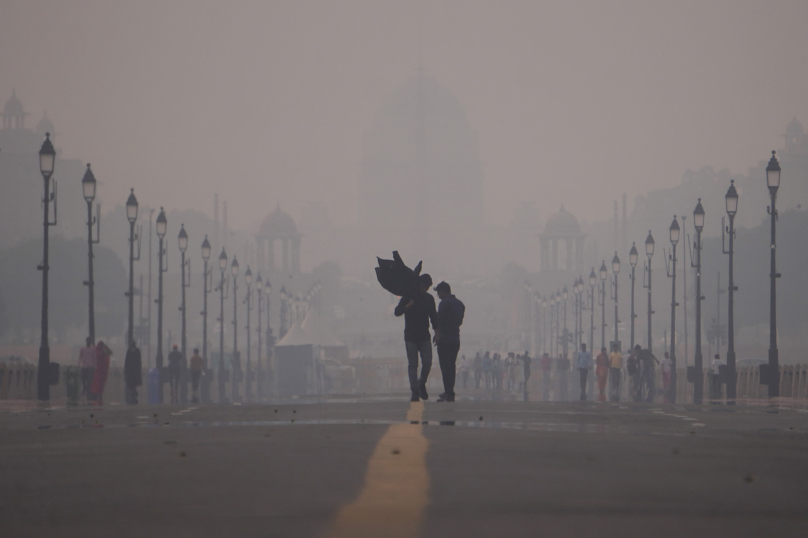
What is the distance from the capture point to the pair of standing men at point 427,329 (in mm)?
21312

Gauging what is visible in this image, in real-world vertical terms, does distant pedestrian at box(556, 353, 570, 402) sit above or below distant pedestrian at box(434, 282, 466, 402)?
below

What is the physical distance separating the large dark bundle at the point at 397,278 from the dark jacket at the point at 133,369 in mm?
17328

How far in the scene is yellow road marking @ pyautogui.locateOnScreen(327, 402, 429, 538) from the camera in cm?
746

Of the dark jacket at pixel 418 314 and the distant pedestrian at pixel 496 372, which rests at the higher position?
the dark jacket at pixel 418 314

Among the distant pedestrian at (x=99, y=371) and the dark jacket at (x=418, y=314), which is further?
the distant pedestrian at (x=99, y=371)

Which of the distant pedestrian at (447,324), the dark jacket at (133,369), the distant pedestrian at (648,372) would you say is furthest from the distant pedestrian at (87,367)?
the distant pedestrian at (648,372)

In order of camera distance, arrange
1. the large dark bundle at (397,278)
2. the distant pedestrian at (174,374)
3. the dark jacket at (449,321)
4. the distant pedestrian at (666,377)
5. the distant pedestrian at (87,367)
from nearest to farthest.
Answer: the large dark bundle at (397,278), the dark jacket at (449,321), the distant pedestrian at (87,367), the distant pedestrian at (174,374), the distant pedestrian at (666,377)

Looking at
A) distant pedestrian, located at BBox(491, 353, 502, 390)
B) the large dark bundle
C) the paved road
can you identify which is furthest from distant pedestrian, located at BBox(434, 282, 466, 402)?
distant pedestrian, located at BBox(491, 353, 502, 390)

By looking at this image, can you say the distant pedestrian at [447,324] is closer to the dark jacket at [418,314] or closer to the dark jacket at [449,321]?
the dark jacket at [449,321]

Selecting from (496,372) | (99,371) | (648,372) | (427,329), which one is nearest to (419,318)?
(427,329)

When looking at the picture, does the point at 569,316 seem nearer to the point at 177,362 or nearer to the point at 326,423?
the point at 177,362

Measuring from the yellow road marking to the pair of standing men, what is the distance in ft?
25.6

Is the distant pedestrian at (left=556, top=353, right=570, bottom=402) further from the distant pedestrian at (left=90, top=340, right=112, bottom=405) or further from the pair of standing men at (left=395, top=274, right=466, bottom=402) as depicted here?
the pair of standing men at (left=395, top=274, right=466, bottom=402)

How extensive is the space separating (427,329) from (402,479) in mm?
11711
